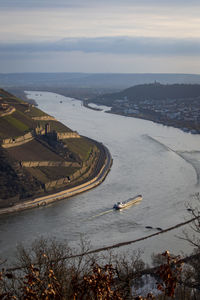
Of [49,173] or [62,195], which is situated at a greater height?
[49,173]

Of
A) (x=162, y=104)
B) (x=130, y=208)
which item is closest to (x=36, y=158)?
(x=130, y=208)

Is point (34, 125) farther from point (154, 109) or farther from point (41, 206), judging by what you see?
point (154, 109)

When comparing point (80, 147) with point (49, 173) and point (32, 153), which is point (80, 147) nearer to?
point (32, 153)

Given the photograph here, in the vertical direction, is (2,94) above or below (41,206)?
above

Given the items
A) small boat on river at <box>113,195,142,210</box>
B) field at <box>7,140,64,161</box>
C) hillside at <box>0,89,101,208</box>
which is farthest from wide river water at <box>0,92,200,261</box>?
field at <box>7,140,64,161</box>

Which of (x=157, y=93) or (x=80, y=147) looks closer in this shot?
(x=80, y=147)

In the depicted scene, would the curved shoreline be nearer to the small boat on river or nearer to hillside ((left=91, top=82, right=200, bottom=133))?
the small boat on river

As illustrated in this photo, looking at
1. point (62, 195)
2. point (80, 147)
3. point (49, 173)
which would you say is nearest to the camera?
point (62, 195)

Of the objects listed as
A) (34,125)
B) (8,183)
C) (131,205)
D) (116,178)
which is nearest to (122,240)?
(131,205)
